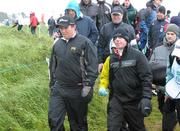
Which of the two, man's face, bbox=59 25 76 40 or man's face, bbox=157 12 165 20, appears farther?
man's face, bbox=157 12 165 20

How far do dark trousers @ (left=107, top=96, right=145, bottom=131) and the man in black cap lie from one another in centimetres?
46

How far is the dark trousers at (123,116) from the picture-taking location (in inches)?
229

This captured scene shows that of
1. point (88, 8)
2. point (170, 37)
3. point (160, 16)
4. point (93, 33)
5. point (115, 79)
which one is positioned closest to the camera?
point (115, 79)

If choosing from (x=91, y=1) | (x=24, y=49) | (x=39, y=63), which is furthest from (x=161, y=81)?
(x=24, y=49)

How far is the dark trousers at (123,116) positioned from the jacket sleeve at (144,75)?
1.07 ft

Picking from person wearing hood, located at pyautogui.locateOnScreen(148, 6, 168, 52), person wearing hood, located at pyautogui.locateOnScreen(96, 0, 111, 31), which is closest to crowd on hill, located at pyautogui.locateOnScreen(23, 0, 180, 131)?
person wearing hood, located at pyautogui.locateOnScreen(148, 6, 168, 52)

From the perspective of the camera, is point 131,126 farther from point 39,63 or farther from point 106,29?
point 39,63

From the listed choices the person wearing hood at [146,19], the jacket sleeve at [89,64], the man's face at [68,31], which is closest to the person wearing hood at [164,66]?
the jacket sleeve at [89,64]

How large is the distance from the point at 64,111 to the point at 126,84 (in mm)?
1048

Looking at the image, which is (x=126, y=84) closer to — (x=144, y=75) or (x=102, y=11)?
(x=144, y=75)

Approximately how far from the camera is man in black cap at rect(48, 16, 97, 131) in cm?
598

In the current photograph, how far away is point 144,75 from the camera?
568 cm

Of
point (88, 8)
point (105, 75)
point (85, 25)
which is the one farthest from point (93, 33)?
point (105, 75)

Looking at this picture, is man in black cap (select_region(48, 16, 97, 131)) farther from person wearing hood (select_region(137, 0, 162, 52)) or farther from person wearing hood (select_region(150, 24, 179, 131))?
person wearing hood (select_region(137, 0, 162, 52))
